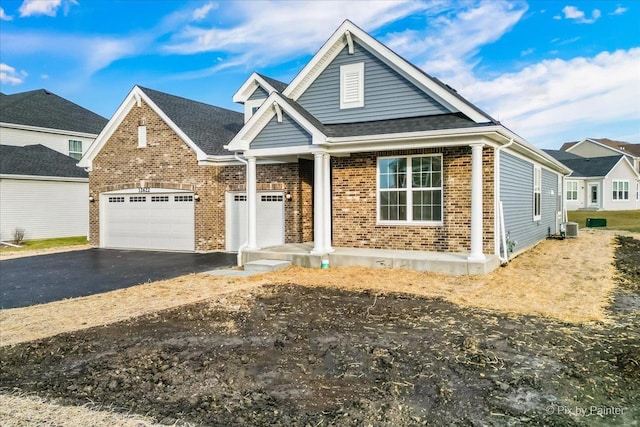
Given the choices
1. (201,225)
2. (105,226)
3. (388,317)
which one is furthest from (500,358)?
(105,226)

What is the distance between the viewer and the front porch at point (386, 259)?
10.7 m

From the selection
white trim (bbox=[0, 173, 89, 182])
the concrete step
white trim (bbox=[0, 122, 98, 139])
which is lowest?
the concrete step

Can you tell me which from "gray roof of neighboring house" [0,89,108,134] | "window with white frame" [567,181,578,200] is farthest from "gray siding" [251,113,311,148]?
"window with white frame" [567,181,578,200]

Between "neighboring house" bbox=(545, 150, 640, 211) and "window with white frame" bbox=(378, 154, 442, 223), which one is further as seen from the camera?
"neighboring house" bbox=(545, 150, 640, 211)

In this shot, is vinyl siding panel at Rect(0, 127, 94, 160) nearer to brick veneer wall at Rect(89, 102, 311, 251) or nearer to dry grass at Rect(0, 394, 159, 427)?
brick veneer wall at Rect(89, 102, 311, 251)

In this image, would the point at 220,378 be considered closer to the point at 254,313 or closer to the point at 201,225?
the point at 254,313

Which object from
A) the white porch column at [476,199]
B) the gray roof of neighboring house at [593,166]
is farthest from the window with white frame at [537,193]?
the gray roof of neighboring house at [593,166]

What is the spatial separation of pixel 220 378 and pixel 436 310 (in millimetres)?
4199

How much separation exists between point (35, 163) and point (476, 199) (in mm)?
22339

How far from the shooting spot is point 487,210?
456 inches

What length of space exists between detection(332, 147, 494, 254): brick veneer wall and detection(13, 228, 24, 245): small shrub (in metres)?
16.1

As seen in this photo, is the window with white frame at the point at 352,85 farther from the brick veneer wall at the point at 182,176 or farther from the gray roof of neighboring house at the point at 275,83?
the gray roof of neighboring house at the point at 275,83

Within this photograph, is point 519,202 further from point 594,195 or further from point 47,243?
point 594,195

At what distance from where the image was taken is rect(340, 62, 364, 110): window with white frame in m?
13.4
